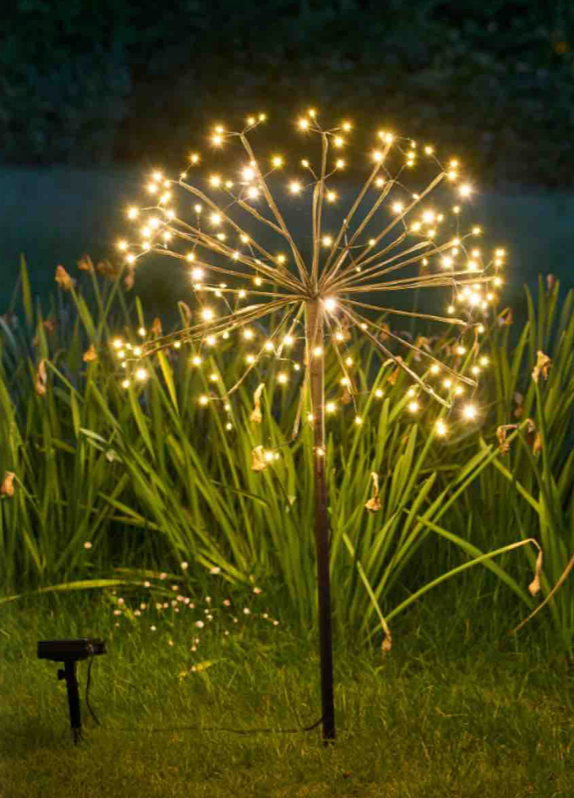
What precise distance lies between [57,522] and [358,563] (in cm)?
120

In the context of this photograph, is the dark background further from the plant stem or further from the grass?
the plant stem

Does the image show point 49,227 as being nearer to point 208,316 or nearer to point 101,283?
point 101,283

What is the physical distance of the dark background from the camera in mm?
14617

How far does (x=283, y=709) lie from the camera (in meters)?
3.23

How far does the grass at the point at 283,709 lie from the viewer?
289 cm

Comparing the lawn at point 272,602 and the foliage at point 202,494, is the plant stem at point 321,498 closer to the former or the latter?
the lawn at point 272,602

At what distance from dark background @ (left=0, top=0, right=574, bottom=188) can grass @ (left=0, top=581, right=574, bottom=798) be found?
11.7 m

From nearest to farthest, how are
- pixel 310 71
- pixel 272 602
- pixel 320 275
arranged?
pixel 320 275 → pixel 272 602 → pixel 310 71

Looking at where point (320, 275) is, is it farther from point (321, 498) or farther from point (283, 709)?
point (283, 709)

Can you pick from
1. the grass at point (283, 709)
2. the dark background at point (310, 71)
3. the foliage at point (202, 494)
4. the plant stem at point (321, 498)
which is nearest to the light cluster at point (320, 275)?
the plant stem at point (321, 498)

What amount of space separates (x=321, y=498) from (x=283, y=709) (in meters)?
0.68

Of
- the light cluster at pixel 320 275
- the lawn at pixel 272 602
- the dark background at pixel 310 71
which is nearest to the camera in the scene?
the light cluster at pixel 320 275

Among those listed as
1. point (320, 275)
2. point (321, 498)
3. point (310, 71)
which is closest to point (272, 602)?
point (321, 498)

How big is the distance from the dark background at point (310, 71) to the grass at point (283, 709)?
11.7m
